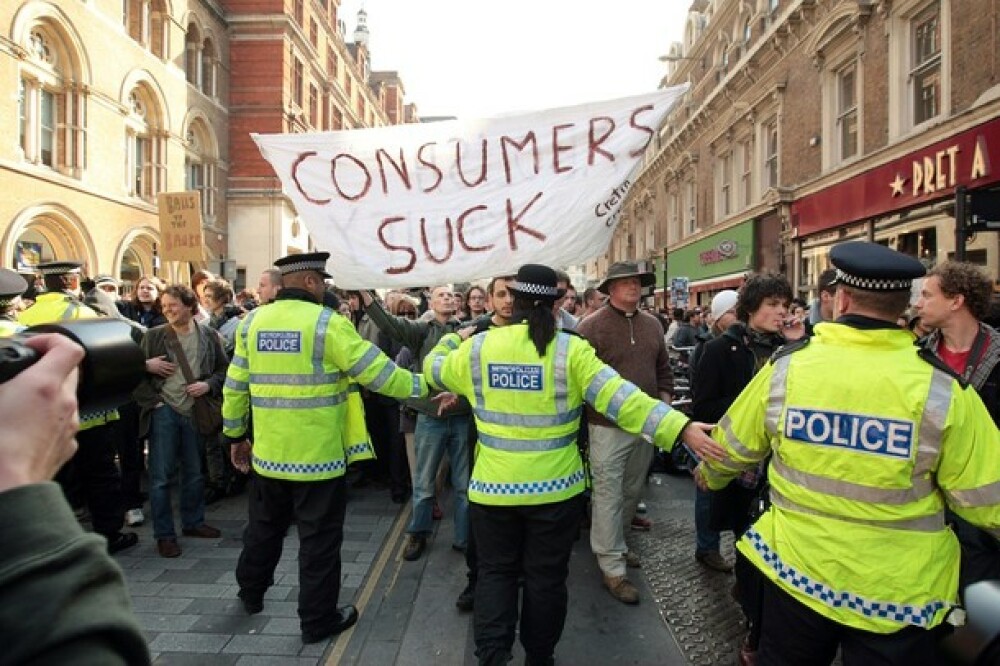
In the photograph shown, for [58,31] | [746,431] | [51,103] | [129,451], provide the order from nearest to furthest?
[746,431], [129,451], [58,31], [51,103]

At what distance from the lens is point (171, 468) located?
4.89 meters

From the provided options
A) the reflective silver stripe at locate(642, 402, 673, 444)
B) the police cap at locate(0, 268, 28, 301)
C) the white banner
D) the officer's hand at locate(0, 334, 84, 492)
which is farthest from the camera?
the white banner

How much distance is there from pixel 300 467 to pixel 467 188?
2078mm

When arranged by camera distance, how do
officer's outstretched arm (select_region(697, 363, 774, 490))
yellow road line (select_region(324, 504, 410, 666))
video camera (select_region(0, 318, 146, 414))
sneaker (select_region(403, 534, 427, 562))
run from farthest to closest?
1. sneaker (select_region(403, 534, 427, 562))
2. yellow road line (select_region(324, 504, 410, 666))
3. officer's outstretched arm (select_region(697, 363, 774, 490))
4. video camera (select_region(0, 318, 146, 414))

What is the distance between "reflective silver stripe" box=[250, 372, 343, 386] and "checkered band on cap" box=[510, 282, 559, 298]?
1200mm

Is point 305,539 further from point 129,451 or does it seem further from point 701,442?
point 129,451

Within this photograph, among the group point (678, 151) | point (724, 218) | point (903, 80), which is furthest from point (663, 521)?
point (678, 151)

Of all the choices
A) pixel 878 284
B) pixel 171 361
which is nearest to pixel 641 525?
pixel 878 284

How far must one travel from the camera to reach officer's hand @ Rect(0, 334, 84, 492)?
0.85 m

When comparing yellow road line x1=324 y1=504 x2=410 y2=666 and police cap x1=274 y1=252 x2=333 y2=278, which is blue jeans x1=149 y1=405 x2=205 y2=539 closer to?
yellow road line x1=324 y1=504 x2=410 y2=666

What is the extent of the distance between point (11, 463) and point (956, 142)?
13138 millimetres

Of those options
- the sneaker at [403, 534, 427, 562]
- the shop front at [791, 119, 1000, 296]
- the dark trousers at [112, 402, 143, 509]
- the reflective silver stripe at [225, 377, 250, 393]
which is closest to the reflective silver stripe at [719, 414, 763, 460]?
the reflective silver stripe at [225, 377, 250, 393]

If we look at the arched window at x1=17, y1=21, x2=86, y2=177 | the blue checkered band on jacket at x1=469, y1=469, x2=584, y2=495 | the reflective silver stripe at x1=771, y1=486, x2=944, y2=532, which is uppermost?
the arched window at x1=17, y1=21, x2=86, y2=177

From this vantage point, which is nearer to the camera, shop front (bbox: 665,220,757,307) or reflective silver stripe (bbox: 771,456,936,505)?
reflective silver stripe (bbox: 771,456,936,505)
